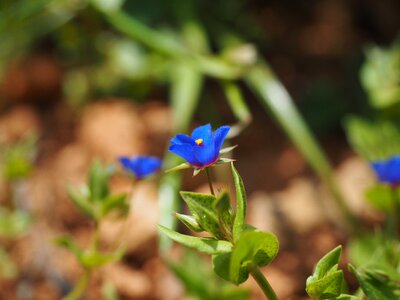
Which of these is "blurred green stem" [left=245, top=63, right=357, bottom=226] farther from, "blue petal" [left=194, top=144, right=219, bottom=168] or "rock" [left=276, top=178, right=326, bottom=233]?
"blue petal" [left=194, top=144, right=219, bottom=168]

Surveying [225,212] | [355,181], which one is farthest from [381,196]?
[225,212]

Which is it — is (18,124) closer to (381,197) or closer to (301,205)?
(301,205)

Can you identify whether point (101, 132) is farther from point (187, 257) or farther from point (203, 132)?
point (203, 132)

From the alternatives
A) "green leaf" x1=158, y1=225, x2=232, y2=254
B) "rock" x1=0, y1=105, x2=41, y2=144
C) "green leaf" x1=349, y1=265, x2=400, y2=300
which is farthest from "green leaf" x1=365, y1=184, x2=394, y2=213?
"rock" x1=0, y1=105, x2=41, y2=144

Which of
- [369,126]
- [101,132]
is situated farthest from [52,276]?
[369,126]

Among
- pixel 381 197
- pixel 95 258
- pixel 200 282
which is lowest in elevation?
pixel 200 282
